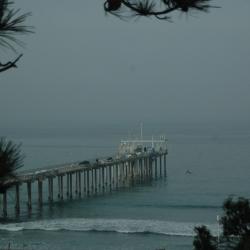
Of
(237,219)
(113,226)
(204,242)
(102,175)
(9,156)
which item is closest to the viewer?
(9,156)

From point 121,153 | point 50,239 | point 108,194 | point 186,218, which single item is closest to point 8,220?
point 50,239

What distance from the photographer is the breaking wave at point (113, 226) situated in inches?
1066

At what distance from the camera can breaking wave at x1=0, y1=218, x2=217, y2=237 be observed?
88.8ft

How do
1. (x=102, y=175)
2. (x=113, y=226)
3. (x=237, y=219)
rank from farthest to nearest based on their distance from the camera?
(x=102, y=175)
(x=113, y=226)
(x=237, y=219)

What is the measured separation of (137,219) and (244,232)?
23732 millimetres

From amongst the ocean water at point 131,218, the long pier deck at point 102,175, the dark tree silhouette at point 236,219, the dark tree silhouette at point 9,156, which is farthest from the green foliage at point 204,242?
the long pier deck at point 102,175

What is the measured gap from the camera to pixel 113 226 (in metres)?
28.5

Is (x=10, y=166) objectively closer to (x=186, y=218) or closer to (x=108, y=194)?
(x=186, y=218)

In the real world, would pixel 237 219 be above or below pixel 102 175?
above

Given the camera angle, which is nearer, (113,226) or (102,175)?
(113,226)

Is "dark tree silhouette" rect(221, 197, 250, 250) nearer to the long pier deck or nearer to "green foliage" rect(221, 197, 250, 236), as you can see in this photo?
"green foliage" rect(221, 197, 250, 236)

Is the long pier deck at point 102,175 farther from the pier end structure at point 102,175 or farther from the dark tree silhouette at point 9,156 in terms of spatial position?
the dark tree silhouette at point 9,156

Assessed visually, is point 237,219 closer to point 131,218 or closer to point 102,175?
point 131,218

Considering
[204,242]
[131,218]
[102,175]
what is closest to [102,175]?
[102,175]
